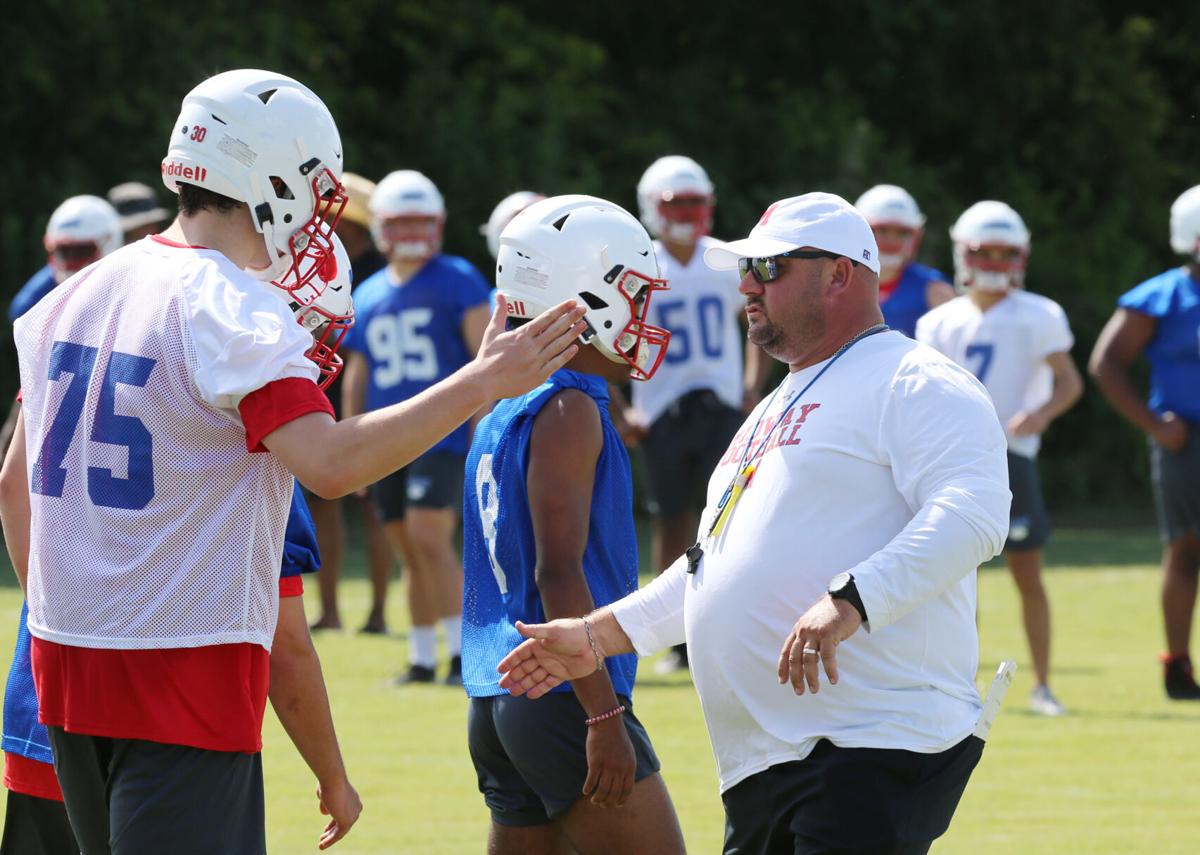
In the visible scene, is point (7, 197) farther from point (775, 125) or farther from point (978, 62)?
point (978, 62)

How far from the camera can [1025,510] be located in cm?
960

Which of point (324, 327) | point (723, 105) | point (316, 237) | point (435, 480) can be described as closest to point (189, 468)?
point (316, 237)

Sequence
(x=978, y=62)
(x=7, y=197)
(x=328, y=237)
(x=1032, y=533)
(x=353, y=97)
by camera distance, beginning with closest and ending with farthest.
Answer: (x=328, y=237) → (x=1032, y=533) → (x=7, y=197) → (x=353, y=97) → (x=978, y=62)

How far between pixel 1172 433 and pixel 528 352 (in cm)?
702

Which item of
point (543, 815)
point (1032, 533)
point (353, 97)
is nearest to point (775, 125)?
point (353, 97)

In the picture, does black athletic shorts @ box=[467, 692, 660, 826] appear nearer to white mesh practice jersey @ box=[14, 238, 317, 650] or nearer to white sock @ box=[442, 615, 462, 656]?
white mesh practice jersey @ box=[14, 238, 317, 650]

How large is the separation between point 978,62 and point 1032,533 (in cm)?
1513

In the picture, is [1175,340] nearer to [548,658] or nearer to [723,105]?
[548,658]

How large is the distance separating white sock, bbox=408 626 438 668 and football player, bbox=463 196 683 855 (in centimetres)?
545

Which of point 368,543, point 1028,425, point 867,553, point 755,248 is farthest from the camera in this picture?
point 368,543

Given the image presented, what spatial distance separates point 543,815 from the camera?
474 centimetres

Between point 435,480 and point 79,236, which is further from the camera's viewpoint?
point 435,480

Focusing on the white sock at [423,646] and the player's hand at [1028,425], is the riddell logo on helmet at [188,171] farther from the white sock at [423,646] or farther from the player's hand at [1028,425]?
the white sock at [423,646]

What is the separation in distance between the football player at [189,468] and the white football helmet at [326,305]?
33 centimetres
